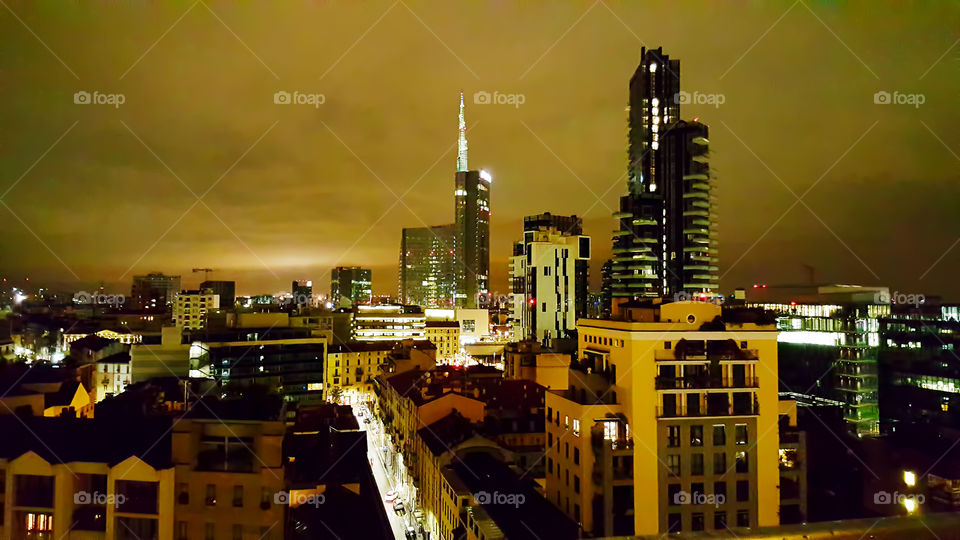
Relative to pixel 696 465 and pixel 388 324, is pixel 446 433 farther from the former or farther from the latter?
pixel 388 324

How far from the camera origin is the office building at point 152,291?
121669 mm

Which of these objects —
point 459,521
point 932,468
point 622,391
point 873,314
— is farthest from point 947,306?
point 459,521

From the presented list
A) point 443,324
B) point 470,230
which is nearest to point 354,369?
point 443,324

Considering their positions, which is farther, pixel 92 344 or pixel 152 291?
pixel 152 291

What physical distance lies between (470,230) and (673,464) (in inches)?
5441

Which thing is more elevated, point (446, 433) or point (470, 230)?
point (470, 230)

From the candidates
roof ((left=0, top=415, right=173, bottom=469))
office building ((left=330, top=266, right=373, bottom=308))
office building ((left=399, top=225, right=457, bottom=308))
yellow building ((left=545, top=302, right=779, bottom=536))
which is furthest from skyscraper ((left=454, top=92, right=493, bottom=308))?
roof ((left=0, top=415, right=173, bottom=469))

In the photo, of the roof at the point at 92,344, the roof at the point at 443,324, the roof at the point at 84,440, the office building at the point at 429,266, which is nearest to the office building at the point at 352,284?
the office building at the point at 429,266

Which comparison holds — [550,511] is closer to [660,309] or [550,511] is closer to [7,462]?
[660,309]

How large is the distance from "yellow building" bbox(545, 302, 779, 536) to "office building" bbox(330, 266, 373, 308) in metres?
124

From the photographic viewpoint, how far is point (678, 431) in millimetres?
16984

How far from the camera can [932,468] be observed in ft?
74.1

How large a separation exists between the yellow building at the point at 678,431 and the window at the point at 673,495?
31 millimetres

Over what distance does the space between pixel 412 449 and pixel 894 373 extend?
37492 mm
